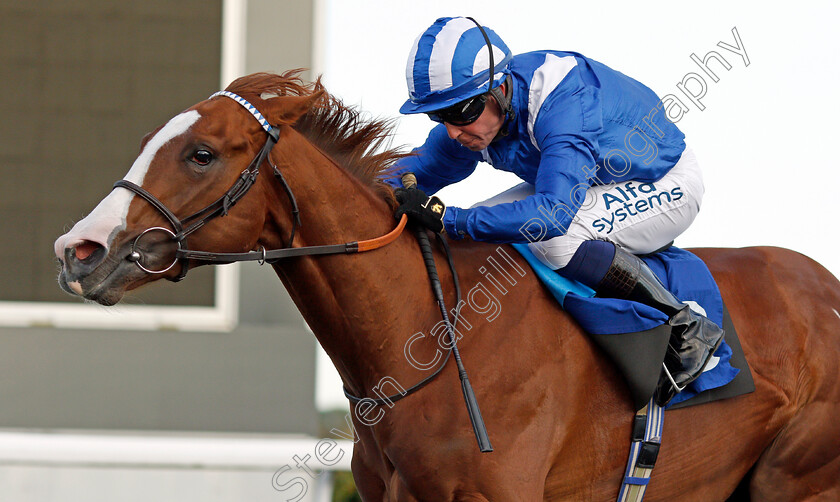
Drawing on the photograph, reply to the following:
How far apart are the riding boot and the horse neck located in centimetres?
58

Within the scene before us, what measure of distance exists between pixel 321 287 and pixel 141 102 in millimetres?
3278

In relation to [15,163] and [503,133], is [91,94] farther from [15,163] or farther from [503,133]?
[503,133]

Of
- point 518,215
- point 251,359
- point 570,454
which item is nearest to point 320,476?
point 251,359

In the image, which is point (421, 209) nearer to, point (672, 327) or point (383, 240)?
point (383, 240)

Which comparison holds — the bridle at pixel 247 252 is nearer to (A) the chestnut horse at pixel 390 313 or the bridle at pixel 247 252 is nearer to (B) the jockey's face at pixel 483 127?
(A) the chestnut horse at pixel 390 313

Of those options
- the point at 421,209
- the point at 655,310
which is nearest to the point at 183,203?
the point at 421,209

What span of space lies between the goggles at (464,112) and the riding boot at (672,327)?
571 mm

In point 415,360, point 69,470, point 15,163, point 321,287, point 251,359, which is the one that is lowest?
point 69,470

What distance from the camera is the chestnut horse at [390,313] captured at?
1870mm

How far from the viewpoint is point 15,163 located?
4.79 meters

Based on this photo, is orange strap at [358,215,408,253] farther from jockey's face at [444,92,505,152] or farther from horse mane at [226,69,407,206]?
jockey's face at [444,92,505,152]

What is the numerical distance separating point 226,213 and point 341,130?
481 mm

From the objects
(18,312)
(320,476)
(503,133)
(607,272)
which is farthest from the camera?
(18,312)

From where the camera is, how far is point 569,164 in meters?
2.16
